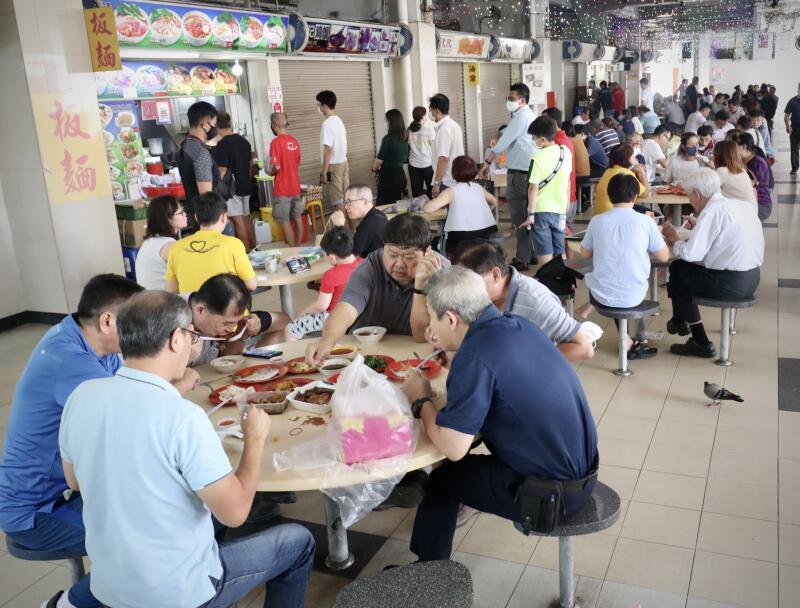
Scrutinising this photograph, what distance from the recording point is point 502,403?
2354 millimetres

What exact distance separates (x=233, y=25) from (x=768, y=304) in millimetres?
6191

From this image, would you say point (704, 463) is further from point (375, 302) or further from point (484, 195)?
point (484, 195)

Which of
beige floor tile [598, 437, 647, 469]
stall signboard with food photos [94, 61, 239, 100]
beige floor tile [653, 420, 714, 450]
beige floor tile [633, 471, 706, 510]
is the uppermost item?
stall signboard with food photos [94, 61, 239, 100]

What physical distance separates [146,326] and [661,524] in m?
2.36

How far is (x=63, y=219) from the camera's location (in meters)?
6.68

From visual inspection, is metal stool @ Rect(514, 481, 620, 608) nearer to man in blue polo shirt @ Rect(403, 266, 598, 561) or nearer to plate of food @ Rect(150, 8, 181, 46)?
man in blue polo shirt @ Rect(403, 266, 598, 561)

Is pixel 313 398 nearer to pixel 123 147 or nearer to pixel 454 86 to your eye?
pixel 123 147

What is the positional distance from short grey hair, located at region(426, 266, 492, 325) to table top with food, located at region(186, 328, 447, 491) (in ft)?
1.20

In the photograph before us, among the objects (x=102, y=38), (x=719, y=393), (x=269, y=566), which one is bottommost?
(x=719, y=393)

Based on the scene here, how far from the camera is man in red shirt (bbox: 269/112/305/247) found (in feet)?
28.2

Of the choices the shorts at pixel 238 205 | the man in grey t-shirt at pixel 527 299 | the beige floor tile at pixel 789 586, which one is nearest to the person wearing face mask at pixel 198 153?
the shorts at pixel 238 205

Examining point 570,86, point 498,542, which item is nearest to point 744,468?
point 498,542

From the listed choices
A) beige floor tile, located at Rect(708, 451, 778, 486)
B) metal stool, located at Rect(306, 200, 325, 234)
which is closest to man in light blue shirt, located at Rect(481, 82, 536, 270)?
metal stool, located at Rect(306, 200, 325, 234)

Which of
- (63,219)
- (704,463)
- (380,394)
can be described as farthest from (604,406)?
(63,219)
